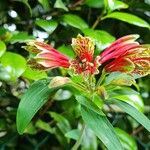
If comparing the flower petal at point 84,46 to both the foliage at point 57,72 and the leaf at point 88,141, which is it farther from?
the leaf at point 88,141

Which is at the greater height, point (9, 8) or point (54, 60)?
A: point (54, 60)

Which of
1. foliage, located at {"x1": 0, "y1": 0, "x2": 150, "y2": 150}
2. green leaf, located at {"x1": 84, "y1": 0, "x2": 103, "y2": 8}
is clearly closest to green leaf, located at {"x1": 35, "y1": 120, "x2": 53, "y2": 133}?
foliage, located at {"x1": 0, "y1": 0, "x2": 150, "y2": 150}

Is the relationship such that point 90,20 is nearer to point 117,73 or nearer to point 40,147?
point 40,147

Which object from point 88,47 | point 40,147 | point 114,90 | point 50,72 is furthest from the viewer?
point 40,147

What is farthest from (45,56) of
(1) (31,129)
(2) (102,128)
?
(1) (31,129)

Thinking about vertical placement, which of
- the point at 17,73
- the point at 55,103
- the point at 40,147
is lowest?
the point at 40,147

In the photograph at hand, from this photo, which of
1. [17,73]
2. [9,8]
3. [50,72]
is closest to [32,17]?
[9,8]

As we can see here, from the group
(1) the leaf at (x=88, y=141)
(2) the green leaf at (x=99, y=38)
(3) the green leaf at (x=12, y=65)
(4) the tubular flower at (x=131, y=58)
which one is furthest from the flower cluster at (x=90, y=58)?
(1) the leaf at (x=88, y=141)
